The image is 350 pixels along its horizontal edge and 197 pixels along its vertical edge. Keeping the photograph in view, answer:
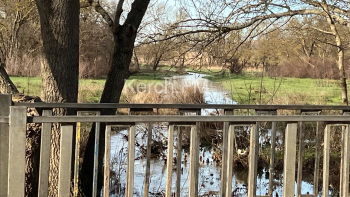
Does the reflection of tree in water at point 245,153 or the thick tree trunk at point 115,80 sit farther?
the reflection of tree in water at point 245,153

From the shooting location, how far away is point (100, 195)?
496cm

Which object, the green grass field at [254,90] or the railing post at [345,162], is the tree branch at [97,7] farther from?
the railing post at [345,162]

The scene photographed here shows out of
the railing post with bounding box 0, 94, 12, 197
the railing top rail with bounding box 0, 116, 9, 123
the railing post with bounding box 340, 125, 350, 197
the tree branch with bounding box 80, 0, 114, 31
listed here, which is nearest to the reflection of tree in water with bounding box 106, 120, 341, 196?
the tree branch with bounding box 80, 0, 114, 31

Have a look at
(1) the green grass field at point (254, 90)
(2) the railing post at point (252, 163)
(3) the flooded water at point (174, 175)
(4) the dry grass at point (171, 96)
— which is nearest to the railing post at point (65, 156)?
(2) the railing post at point (252, 163)

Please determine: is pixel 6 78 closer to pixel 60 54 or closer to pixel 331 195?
pixel 60 54

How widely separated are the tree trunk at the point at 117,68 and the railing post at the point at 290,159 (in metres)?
2.60

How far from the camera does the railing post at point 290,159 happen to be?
2332 millimetres

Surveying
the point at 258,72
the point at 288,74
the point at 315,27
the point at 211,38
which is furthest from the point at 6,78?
the point at 288,74

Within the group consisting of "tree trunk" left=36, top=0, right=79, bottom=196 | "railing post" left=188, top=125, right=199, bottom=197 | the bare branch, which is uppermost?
the bare branch

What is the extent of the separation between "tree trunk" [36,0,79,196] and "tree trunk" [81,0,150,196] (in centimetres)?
70

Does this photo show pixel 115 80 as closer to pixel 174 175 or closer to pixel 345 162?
pixel 174 175

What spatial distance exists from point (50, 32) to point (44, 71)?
15.7 inches

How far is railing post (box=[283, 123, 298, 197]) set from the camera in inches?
91.8

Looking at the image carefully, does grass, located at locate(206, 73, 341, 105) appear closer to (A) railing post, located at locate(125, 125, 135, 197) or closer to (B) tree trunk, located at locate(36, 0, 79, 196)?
(B) tree trunk, located at locate(36, 0, 79, 196)
